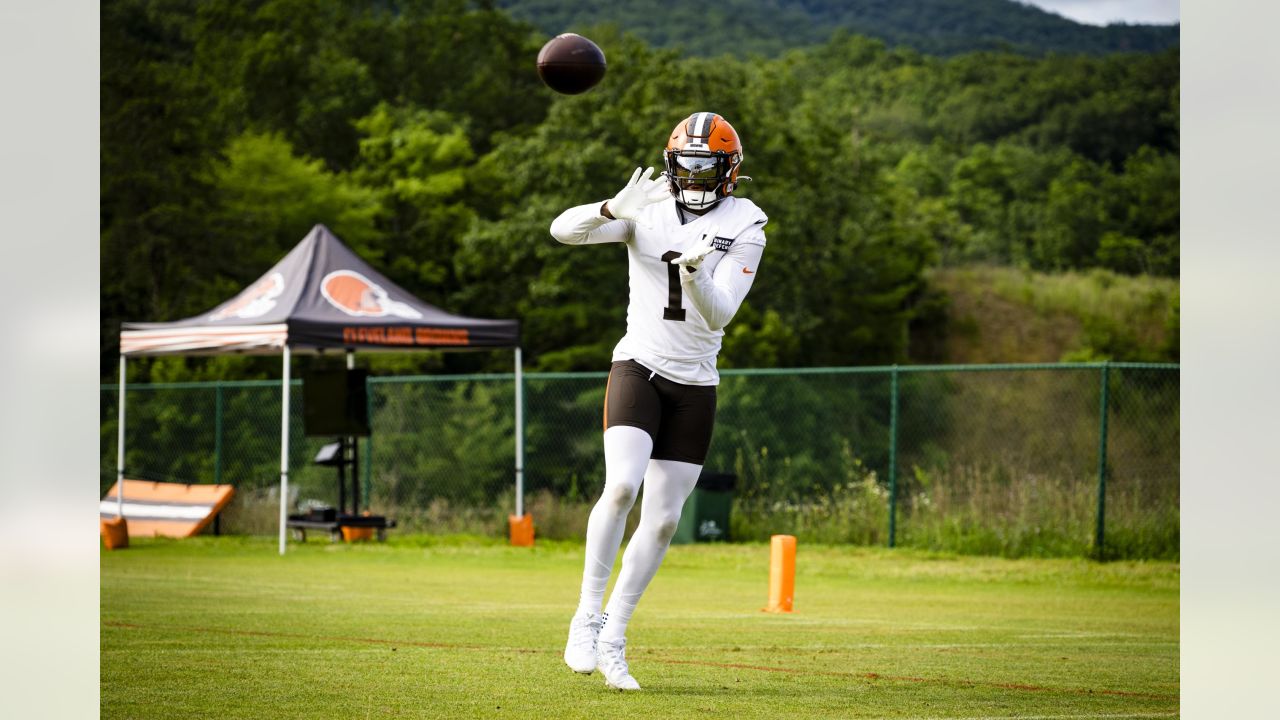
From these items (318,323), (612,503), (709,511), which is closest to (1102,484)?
(709,511)

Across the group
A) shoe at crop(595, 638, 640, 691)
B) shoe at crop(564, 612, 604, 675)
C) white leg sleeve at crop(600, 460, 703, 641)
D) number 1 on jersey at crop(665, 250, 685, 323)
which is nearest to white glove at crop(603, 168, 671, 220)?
number 1 on jersey at crop(665, 250, 685, 323)

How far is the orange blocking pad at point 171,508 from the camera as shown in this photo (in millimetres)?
20141

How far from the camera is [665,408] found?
266 inches

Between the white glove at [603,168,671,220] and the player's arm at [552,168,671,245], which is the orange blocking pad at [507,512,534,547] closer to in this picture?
the player's arm at [552,168,671,245]

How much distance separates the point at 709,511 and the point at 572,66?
12.0 meters

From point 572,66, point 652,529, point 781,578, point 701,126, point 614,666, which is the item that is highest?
point 572,66

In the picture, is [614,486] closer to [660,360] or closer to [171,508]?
[660,360]

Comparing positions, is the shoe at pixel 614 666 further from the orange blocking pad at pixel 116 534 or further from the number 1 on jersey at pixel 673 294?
the orange blocking pad at pixel 116 534

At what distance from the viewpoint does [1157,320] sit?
47.0 m

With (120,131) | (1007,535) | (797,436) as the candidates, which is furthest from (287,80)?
(1007,535)
